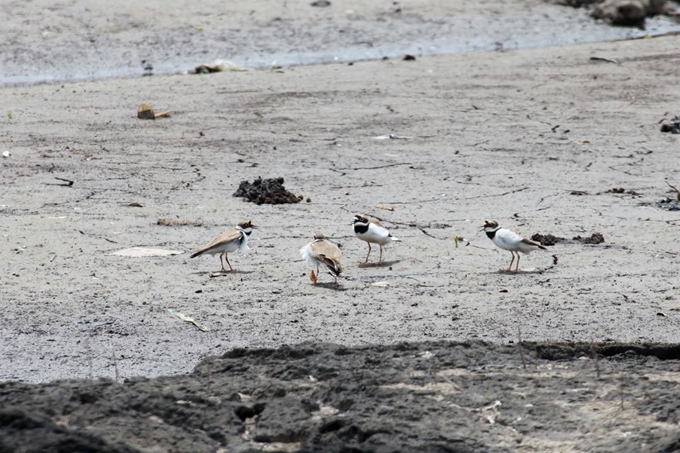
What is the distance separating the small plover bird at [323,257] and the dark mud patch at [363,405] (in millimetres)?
1819

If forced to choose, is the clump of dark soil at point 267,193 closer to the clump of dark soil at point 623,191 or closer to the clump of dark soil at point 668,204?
the clump of dark soil at point 623,191

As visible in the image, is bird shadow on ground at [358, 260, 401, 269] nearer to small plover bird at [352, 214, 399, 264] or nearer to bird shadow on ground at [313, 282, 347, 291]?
small plover bird at [352, 214, 399, 264]

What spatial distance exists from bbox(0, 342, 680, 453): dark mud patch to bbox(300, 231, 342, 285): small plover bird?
1.82m

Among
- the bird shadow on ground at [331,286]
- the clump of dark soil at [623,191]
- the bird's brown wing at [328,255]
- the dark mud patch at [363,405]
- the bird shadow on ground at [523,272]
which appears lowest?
the clump of dark soil at [623,191]

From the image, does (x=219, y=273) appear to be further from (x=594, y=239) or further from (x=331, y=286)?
(x=594, y=239)

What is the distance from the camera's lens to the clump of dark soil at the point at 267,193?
373 inches

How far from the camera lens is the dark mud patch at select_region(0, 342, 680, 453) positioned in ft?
13.4

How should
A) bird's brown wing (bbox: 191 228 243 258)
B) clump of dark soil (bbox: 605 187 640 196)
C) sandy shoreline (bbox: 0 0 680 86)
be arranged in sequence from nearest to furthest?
bird's brown wing (bbox: 191 228 243 258), clump of dark soil (bbox: 605 187 640 196), sandy shoreline (bbox: 0 0 680 86)

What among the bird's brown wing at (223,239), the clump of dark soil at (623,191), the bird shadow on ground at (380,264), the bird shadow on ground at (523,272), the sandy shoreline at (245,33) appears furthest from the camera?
the sandy shoreline at (245,33)

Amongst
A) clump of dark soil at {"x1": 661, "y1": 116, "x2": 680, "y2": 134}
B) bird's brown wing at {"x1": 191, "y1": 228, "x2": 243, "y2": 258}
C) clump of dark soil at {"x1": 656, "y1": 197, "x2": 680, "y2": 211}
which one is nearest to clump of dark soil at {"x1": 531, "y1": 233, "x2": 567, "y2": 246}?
clump of dark soil at {"x1": 656, "y1": 197, "x2": 680, "y2": 211}

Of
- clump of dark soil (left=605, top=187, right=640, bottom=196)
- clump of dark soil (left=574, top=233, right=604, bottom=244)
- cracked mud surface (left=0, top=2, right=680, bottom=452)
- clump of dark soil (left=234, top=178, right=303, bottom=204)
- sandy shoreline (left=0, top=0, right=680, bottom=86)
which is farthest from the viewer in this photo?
sandy shoreline (left=0, top=0, right=680, bottom=86)

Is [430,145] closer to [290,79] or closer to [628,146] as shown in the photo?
[628,146]

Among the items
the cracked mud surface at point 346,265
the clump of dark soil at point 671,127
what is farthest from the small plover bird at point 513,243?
the clump of dark soil at point 671,127

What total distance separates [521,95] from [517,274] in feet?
23.6
